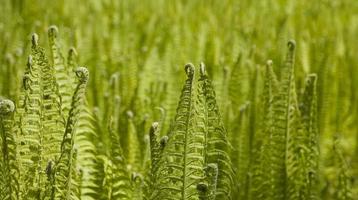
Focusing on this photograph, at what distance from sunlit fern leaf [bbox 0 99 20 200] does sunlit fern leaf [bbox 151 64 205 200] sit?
10 cm

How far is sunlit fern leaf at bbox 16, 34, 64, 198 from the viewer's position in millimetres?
448

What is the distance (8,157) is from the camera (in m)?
0.42

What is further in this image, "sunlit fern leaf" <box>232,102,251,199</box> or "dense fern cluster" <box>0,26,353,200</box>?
"sunlit fern leaf" <box>232,102,251,199</box>

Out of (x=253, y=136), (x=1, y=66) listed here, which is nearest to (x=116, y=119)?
(x=253, y=136)

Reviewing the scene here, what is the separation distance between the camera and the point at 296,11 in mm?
1934

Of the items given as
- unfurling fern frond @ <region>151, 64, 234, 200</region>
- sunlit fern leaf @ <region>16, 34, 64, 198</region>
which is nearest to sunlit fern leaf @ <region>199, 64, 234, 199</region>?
unfurling fern frond @ <region>151, 64, 234, 200</region>

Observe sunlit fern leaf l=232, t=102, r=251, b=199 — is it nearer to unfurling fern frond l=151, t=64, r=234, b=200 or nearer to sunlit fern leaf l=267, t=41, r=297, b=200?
sunlit fern leaf l=267, t=41, r=297, b=200

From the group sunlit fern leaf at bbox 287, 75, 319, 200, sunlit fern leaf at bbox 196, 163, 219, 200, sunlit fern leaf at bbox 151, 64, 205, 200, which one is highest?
sunlit fern leaf at bbox 287, 75, 319, 200

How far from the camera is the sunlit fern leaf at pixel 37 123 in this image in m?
0.45

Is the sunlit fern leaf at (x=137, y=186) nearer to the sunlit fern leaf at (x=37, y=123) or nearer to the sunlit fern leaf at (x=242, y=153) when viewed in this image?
the sunlit fern leaf at (x=37, y=123)

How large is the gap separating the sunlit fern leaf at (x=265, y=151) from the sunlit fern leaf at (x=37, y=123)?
247 mm

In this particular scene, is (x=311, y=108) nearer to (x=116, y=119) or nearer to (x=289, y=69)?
(x=289, y=69)

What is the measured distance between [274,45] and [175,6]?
557 mm

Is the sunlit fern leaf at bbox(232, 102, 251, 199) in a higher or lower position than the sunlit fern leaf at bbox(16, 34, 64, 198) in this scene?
higher
